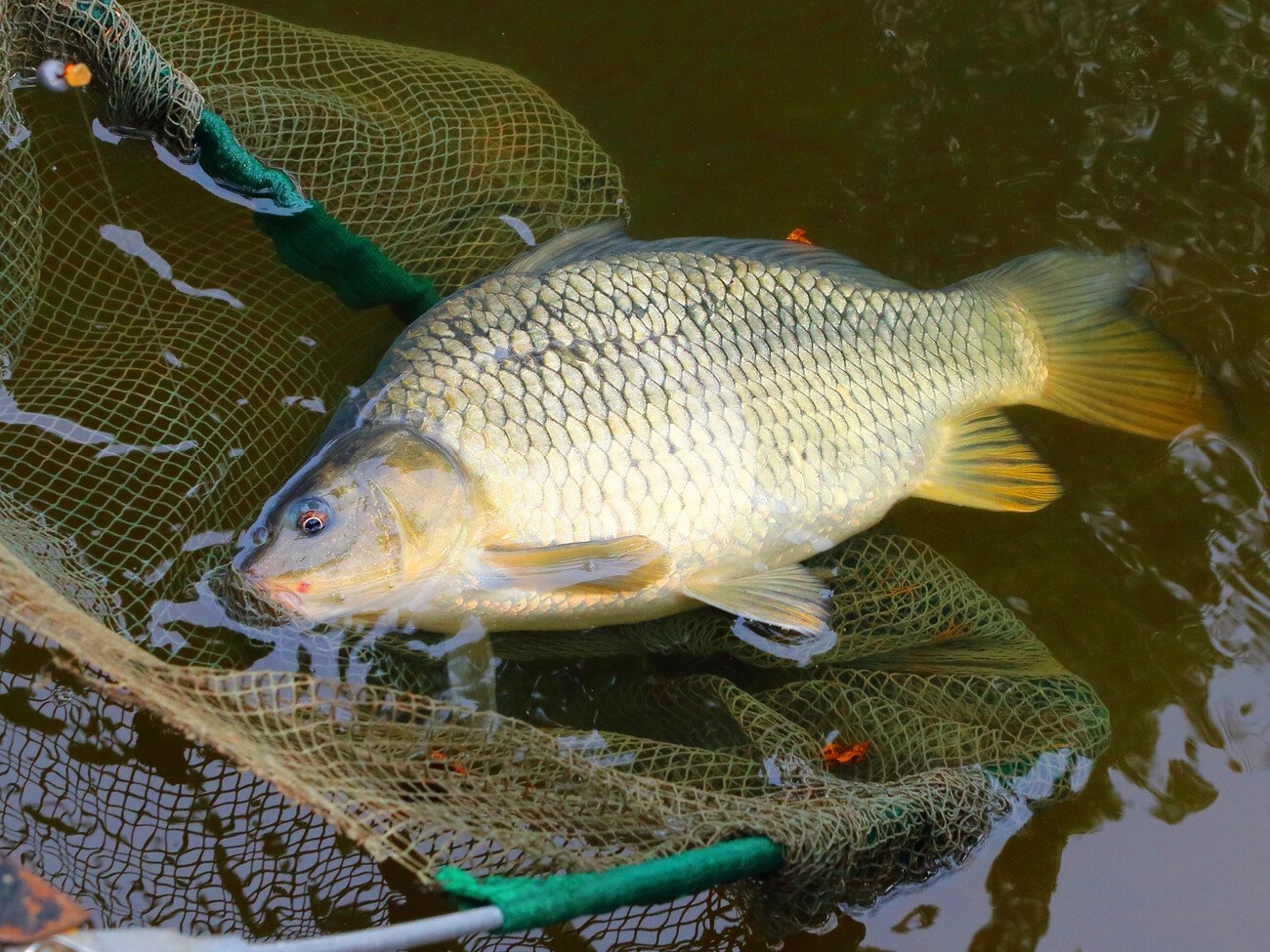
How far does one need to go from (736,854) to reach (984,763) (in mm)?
660

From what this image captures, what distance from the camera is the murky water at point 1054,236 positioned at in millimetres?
2342

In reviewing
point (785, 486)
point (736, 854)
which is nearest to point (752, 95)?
point (785, 486)

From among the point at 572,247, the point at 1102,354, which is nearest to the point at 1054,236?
the point at 1102,354

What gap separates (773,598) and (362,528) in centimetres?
84

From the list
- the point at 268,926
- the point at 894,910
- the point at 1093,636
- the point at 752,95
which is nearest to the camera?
the point at 268,926

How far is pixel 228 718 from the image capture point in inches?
65.1

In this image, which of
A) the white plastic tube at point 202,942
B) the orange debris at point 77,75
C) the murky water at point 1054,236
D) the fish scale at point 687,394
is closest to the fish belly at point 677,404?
the fish scale at point 687,394

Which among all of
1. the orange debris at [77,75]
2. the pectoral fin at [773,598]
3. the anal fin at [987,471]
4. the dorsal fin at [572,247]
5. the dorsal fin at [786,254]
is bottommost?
the pectoral fin at [773,598]

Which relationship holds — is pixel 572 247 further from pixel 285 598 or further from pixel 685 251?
pixel 285 598

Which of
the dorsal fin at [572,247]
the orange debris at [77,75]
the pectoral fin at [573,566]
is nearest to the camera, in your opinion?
the orange debris at [77,75]

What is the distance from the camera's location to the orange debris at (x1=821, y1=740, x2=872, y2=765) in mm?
2228

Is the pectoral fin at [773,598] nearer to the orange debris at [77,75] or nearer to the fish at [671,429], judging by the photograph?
the fish at [671,429]

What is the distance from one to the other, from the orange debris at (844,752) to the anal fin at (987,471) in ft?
2.14

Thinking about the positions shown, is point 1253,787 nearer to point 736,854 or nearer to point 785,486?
point 785,486
